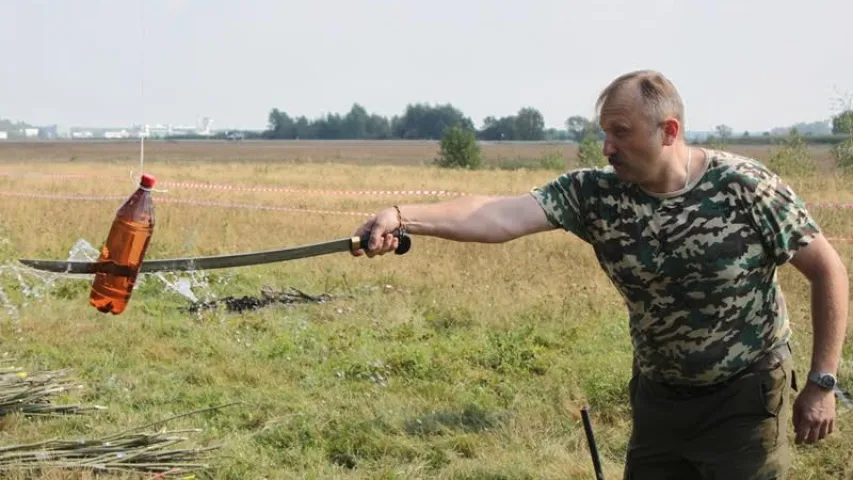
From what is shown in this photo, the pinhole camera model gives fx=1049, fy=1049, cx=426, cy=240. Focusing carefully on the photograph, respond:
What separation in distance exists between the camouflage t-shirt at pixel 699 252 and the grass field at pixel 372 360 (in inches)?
85.7

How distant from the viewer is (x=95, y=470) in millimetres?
4938

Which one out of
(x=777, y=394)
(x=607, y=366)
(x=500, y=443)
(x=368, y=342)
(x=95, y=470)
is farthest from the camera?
(x=368, y=342)

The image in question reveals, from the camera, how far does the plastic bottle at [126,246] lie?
373 centimetres

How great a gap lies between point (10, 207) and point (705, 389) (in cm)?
1536

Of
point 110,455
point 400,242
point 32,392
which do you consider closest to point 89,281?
point 32,392

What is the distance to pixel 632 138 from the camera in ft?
10.2

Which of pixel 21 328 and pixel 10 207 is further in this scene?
pixel 10 207

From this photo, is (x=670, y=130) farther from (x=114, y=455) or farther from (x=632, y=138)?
(x=114, y=455)

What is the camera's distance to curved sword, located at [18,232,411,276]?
10.8 ft

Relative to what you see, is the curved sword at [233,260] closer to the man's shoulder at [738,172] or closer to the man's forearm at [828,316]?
the man's shoulder at [738,172]

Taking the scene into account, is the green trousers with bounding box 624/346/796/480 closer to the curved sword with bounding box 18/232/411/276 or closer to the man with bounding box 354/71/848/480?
the man with bounding box 354/71/848/480

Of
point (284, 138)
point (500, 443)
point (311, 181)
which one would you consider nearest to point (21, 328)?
point (500, 443)

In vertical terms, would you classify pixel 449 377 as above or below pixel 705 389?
below

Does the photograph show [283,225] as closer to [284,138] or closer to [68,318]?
[68,318]
